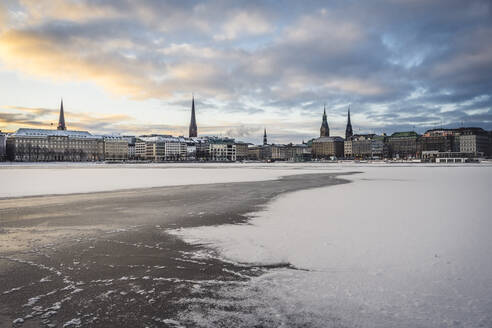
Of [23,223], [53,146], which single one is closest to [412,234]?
[23,223]

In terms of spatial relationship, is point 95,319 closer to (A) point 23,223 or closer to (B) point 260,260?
(B) point 260,260

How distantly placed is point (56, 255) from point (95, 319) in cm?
343

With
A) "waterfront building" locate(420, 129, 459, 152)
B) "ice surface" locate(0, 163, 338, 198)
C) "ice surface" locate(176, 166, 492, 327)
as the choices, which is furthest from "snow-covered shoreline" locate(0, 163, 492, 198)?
"waterfront building" locate(420, 129, 459, 152)

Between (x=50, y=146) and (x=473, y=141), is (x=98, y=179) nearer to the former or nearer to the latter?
(x=50, y=146)

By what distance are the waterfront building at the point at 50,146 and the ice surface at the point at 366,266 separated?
176 meters

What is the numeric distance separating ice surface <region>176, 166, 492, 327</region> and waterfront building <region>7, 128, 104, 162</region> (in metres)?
176

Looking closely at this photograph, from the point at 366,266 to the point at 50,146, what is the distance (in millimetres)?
201517

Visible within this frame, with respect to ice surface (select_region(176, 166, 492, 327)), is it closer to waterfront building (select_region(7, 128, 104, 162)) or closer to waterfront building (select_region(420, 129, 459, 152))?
waterfront building (select_region(7, 128, 104, 162))

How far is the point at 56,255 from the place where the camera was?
7.40 m

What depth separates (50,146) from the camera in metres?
181

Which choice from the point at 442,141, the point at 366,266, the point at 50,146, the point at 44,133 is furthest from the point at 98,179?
the point at 442,141

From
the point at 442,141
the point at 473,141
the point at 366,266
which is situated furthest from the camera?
the point at 442,141

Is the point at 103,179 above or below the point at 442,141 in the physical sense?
below

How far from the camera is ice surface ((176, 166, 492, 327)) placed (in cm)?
470
